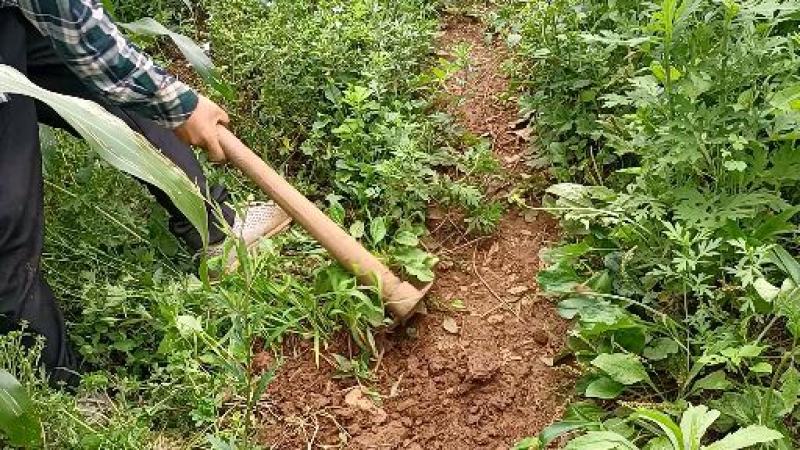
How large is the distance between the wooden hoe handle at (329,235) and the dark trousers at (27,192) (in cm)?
18

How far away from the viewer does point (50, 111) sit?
2721mm

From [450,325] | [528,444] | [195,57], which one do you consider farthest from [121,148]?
[195,57]

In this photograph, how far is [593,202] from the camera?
2.82m

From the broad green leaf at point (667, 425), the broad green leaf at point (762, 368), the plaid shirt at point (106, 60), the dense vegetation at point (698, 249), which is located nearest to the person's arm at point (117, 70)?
the plaid shirt at point (106, 60)

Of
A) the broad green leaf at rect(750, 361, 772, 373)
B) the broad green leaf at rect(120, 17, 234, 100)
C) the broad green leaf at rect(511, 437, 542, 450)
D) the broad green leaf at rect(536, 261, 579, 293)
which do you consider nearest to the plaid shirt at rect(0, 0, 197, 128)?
the broad green leaf at rect(120, 17, 234, 100)

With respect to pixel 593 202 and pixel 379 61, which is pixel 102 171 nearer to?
pixel 379 61

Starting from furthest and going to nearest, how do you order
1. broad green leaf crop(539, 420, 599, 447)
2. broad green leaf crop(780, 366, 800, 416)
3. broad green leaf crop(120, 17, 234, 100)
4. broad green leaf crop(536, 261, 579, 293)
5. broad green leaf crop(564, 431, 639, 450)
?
broad green leaf crop(120, 17, 234, 100) → broad green leaf crop(536, 261, 579, 293) → broad green leaf crop(539, 420, 599, 447) → broad green leaf crop(780, 366, 800, 416) → broad green leaf crop(564, 431, 639, 450)

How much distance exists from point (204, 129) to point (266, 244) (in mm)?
398

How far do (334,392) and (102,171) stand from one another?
106 cm

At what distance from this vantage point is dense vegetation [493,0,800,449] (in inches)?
86.7

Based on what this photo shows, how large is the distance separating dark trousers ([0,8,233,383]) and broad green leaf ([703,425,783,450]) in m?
1.59

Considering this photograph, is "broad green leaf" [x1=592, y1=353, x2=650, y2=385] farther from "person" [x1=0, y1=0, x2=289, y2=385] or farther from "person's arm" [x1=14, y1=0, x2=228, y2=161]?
"person's arm" [x1=14, y1=0, x2=228, y2=161]

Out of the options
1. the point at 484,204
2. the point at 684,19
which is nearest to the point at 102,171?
the point at 484,204

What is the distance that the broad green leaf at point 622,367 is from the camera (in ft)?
7.47
